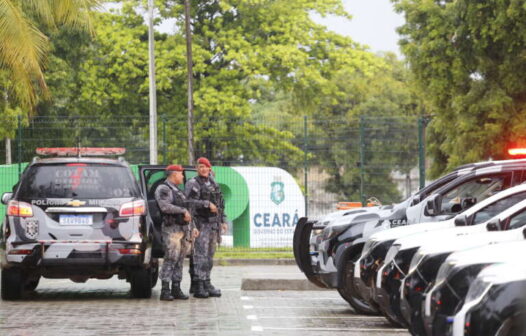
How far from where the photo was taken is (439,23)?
1300 inches

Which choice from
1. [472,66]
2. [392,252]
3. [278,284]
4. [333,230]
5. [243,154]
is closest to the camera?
[392,252]

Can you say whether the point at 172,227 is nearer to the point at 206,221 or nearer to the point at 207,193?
the point at 206,221

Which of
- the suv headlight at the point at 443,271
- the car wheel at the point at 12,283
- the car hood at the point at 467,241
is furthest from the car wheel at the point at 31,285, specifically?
the suv headlight at the point at 443,271

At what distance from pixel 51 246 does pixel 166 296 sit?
1.79m

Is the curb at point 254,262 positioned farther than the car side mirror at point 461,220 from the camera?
Yes

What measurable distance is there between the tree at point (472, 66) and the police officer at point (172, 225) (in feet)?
55.8

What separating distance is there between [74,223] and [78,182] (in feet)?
1.94

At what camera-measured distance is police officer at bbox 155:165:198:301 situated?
15.4 metres

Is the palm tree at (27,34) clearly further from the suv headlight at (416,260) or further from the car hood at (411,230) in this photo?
the suv headlight at (416,260)

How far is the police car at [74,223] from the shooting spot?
48.0ft

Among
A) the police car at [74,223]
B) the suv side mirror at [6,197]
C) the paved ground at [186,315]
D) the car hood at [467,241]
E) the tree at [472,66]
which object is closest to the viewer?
the car hood at [467,241]

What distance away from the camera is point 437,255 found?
8531 millimetres

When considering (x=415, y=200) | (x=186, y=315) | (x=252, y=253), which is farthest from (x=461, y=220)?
(x=252, y=253)

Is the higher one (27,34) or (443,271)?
(27,34)
